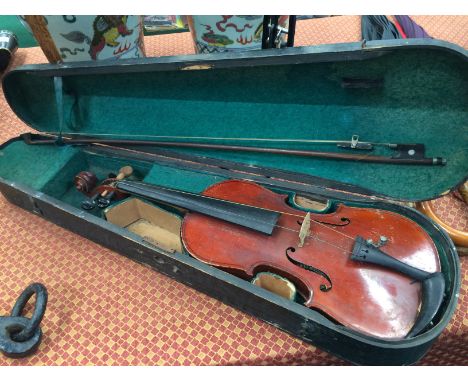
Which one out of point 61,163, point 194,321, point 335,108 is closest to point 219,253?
point 194,321

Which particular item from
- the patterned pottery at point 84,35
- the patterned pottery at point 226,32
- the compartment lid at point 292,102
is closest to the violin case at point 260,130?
the compartment lid at point 292,102

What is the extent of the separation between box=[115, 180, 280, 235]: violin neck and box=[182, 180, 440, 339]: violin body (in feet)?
0.09

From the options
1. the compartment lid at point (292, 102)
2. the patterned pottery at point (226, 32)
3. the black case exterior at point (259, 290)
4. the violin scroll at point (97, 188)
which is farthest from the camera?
the patterned pottery at point (226, 32)

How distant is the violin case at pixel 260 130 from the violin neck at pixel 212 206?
87 mm

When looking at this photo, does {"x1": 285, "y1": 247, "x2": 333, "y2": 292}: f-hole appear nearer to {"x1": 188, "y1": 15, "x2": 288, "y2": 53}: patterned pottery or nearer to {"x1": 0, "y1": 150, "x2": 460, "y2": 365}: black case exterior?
{"x1": 0, "y1": 150, "x2": 460, "y2": 365}: black case exterior

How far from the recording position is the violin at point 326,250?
1.08 metres

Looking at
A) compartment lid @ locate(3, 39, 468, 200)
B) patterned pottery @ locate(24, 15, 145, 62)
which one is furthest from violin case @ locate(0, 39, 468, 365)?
patterned pottery @ locate(24, 15, 145, 62)

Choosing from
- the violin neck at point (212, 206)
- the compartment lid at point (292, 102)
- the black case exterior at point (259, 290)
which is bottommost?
the black case exterior at point (259, 290)

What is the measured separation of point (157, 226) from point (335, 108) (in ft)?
2.67

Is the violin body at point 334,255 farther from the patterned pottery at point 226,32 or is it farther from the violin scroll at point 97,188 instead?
the patterned pottery at point 226,32

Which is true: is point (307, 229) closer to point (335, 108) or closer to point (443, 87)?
point (335, 108)

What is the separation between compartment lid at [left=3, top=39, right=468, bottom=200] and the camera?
3.70 ft

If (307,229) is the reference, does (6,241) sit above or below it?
below

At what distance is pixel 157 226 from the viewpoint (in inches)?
61.6
